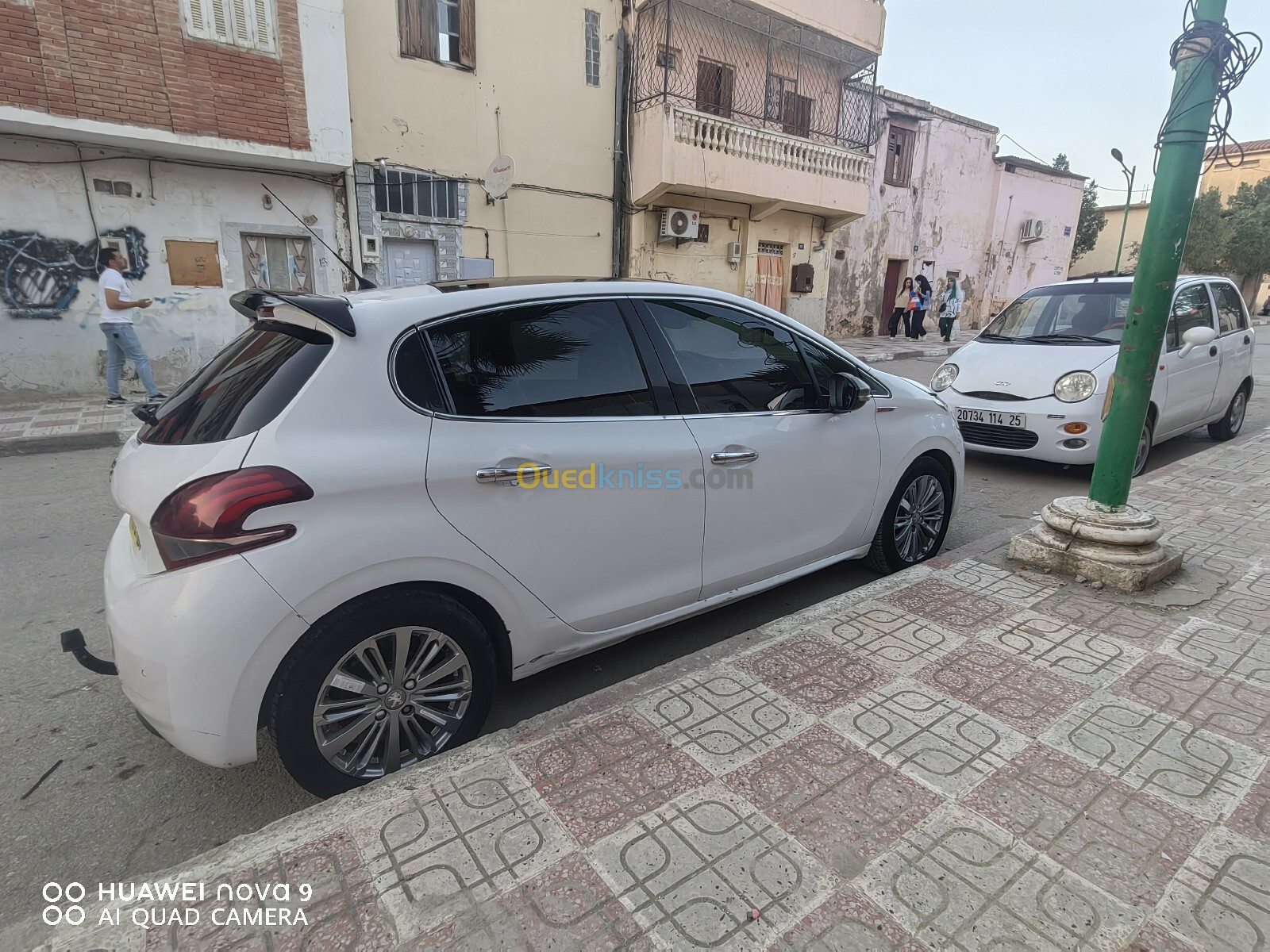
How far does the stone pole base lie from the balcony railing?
11601 millimetres

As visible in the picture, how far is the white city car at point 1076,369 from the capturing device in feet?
18.6

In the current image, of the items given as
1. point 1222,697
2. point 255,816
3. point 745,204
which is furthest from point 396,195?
point 1222,697

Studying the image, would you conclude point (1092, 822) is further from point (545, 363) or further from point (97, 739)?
point (97, 739)

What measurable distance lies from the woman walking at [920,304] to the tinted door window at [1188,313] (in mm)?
13304

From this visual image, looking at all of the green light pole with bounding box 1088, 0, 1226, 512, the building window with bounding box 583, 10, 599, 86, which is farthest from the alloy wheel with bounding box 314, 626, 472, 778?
the building window with bounding box 583, 10, 599, 86

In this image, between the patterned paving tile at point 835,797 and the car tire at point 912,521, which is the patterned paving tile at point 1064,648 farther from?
the patterned paving tile at point 835,797

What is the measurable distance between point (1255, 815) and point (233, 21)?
1229 cm

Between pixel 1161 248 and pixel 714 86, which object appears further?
pixel 714 86

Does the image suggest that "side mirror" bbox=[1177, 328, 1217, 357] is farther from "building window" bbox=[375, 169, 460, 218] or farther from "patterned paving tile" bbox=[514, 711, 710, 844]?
"building window" bbox=[375, 169, 460, 218]

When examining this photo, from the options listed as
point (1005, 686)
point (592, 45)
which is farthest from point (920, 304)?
point (1005, 686)

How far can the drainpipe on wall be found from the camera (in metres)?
10.9

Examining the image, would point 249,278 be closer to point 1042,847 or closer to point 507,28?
point 507,28

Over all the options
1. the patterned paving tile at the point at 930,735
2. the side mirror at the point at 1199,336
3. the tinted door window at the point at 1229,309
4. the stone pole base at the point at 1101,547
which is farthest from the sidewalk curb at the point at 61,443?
the tinted door window at the point at 1229,309

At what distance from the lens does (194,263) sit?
1008 centimetres
